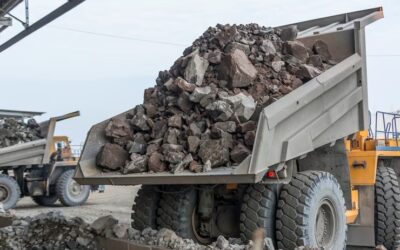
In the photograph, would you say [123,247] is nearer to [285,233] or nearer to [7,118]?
[285,233]

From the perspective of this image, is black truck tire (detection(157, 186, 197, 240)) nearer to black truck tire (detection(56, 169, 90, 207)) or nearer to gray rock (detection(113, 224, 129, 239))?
gray rock (detection(113, 224, 129, 239))

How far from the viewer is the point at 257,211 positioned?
5.18m

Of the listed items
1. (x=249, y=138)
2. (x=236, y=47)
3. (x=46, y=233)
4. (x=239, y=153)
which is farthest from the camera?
(x=46, y=233)

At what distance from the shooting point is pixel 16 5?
1246 cm

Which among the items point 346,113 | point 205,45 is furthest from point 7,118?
point 346,113

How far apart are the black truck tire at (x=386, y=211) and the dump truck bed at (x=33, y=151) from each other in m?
7.80

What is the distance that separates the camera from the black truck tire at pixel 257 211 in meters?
5.17

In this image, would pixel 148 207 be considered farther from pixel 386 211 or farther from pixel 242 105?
pixel 386 211

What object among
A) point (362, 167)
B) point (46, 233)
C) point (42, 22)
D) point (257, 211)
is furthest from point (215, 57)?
point (42, 22)

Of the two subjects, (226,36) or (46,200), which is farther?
(46,200)

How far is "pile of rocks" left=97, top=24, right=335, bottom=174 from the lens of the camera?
5.24 m

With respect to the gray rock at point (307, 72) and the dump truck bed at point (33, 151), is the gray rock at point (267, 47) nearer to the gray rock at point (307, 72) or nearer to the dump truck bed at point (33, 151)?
the gray rock at point (307, 72)

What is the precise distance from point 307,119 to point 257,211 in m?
1.01

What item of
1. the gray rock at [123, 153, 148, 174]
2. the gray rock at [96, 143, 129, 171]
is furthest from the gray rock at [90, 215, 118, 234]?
the gray rock at [123, 153, 148, 174]
